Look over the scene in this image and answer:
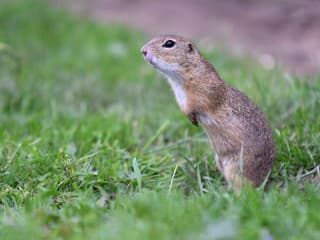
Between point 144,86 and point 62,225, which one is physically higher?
point 62,225

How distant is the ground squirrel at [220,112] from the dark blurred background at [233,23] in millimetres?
2866

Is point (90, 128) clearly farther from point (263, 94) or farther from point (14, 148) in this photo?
point (263, 94)

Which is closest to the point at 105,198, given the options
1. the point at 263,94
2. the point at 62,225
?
the point at 62,225

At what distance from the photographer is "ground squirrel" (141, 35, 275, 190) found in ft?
13.8

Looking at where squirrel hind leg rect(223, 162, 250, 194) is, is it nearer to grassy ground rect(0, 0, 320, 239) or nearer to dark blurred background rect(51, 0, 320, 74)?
Result: grassy ground rect(0, 0, 320, 239)

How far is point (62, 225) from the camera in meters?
3.37

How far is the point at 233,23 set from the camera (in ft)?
32.8

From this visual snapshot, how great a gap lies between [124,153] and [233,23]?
5.48 metres

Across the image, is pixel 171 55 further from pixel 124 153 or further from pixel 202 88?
pixel 124 153

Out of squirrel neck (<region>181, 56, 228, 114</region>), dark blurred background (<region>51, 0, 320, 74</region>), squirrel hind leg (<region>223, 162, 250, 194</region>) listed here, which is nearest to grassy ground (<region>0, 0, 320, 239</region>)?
squirrel hind leg (<region>223, 162, 250, 194</region>)

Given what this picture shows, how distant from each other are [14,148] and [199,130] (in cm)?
156

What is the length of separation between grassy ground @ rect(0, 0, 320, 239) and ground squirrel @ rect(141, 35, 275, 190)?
0.18 m

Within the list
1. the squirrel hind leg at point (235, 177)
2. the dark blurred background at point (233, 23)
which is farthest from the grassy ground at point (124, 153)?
the dark blurred background at point (233, 23)

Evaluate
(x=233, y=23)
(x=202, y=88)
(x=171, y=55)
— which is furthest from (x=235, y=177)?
(x=233, y=23)
